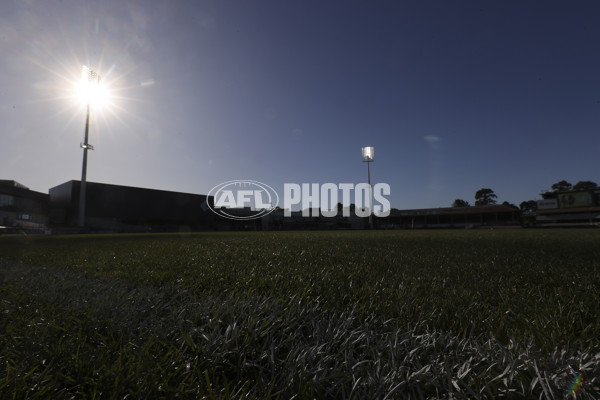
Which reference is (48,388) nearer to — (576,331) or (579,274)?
(576,331)

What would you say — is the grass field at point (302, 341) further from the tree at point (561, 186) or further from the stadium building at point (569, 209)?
the tree at point (561, 186)

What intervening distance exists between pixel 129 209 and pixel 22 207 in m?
12.2

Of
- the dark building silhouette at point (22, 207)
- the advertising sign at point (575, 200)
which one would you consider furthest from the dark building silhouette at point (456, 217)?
the dark building silhouette at point (22, 207)

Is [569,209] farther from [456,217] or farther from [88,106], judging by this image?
[88,106]

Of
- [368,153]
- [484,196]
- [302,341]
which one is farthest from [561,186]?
[302,341]

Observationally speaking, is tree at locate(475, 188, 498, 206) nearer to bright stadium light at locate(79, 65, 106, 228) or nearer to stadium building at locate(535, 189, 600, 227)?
stadium building at locate(535, 189, 600, 227)

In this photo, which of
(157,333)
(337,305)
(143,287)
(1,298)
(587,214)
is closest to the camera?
(157,333)

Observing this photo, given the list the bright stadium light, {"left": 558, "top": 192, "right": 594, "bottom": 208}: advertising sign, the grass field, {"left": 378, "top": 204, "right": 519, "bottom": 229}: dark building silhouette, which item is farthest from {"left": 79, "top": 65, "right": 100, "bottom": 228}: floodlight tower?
{"left": 558, "top": 192, "right": 594, "bottom": 208}: advertising sign

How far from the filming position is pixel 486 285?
1.86 metres

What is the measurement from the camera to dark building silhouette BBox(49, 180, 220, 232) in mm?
38500

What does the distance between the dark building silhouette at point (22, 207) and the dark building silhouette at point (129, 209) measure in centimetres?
126

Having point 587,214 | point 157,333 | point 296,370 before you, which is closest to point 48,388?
point 157,333

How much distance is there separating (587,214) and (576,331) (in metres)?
66.4

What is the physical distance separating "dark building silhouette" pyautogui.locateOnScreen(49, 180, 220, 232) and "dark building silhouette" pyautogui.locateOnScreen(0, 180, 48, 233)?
126 centimetres
